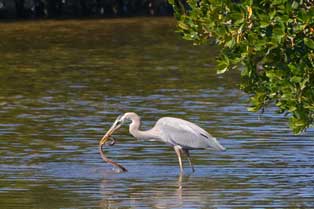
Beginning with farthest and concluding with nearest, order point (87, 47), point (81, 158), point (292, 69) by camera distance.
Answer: point (87, 47) < point (81, 158) < point (292, 69)

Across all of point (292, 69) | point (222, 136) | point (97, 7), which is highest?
point (292, 69)

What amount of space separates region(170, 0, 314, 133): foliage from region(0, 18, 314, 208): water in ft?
3.71

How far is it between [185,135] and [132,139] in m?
3.42

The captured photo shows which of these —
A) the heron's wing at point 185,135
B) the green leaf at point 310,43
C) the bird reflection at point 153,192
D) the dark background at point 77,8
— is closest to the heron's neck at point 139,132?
the heron's wing at point 185,135

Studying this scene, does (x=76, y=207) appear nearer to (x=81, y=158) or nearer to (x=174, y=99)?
(x=81, y=158)

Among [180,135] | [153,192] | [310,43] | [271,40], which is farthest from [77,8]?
[310,43]

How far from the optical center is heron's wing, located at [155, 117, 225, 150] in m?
16.6

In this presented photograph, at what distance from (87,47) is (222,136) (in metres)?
19.5

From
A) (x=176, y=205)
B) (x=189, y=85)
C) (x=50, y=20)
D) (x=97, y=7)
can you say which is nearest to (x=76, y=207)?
(x=176, y=205)

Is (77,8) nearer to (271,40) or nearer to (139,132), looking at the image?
(139,132)

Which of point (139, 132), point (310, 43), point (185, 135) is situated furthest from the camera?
point (139, 132)

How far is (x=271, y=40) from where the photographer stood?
13555 millimetres

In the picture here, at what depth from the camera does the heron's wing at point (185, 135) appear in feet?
54.4

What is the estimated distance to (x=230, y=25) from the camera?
14.2m
